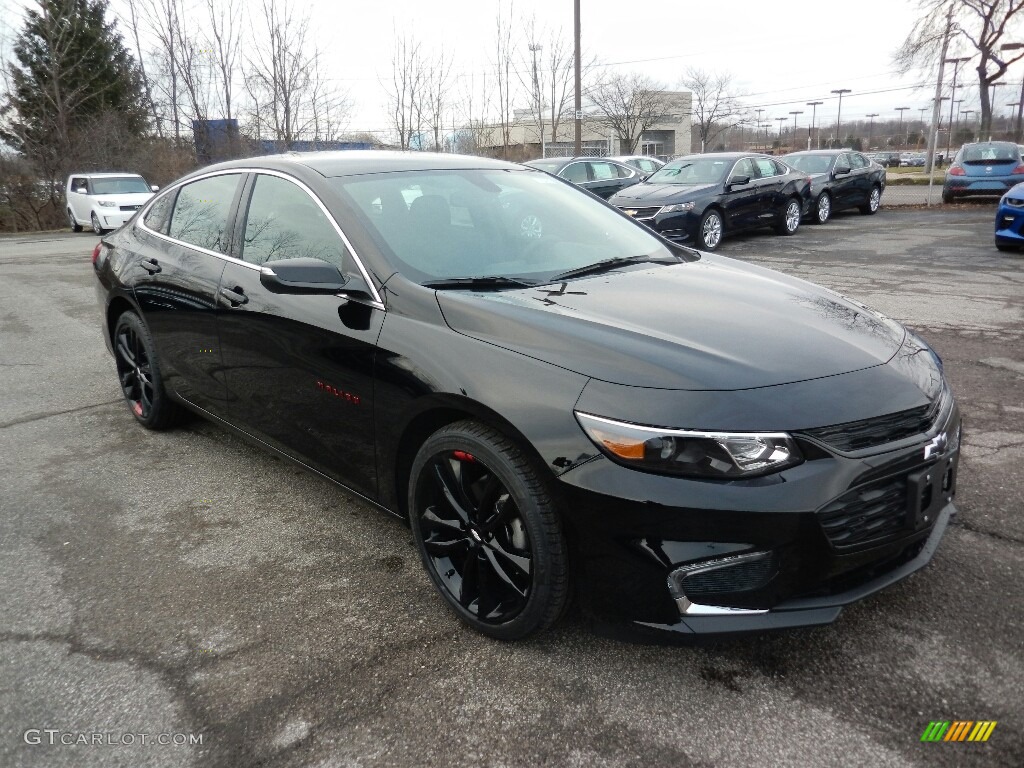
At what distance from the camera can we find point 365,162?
3539mm

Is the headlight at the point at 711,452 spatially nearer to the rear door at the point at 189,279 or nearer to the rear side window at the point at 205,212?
the rear door at the point at 189,279

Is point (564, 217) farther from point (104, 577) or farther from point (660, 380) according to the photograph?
point (104, 577)

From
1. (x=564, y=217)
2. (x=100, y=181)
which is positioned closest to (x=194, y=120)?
(x=100, y=181)

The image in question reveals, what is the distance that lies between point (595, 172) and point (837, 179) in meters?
5.18

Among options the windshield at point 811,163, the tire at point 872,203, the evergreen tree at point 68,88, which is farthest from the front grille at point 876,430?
the evergreen tree at point 68,88

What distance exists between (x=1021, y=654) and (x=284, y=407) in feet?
9.18

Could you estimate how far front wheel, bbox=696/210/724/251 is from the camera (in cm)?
1239

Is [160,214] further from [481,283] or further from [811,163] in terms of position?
[811,163]

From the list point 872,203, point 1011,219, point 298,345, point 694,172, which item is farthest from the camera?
point 872,203

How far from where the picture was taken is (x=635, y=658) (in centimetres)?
247

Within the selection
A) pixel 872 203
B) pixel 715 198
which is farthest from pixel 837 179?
pixel 715 198

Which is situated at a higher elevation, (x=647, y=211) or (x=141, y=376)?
(x=647, y=211)

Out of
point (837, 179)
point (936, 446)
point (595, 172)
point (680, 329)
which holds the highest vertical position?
point (595, 172)

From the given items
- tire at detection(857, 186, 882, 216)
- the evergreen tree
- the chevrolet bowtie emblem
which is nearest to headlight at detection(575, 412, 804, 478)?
the chevrolet bowtie emblem
